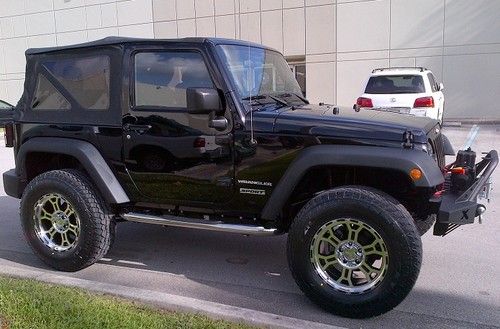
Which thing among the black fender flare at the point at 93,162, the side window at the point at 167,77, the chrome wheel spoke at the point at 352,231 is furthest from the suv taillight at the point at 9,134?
the chrome wheel spoke at the point at 352,231

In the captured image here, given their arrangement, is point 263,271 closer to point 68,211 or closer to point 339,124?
point 339,124

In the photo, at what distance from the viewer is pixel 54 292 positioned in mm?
3668

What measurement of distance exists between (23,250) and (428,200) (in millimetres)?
4133

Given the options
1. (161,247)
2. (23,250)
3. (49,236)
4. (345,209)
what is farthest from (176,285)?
(23,250)

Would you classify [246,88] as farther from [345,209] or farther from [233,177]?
[345,209]

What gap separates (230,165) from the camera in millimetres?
3877

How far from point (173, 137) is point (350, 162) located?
1.49 meters

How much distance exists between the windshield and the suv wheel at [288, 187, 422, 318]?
115 cm

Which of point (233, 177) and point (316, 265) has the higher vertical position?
point (233, 177)

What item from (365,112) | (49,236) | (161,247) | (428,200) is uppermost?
(365,112)

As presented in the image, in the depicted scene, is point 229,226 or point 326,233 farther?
point 229,226

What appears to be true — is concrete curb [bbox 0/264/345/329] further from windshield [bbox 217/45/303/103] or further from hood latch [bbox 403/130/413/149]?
windshield [bbox 217/45/303/103]

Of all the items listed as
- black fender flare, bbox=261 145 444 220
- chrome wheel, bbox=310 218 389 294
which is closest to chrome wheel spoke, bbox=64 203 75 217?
black fender flare, bbox=261 145 444 220

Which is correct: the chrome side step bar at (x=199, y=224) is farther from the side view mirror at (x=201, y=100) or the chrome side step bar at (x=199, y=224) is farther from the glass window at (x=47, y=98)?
the glass window at (x=47, y=98)
